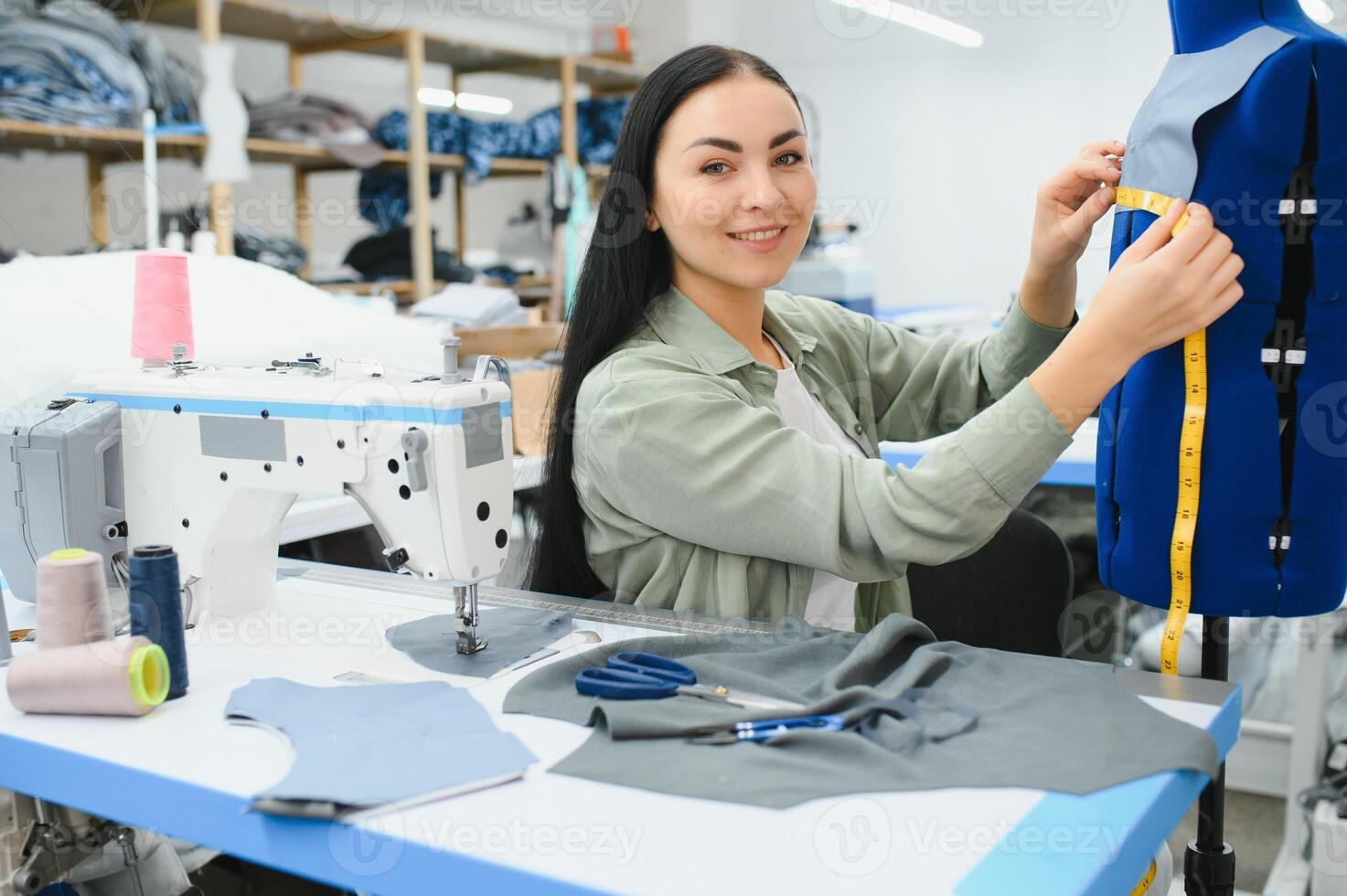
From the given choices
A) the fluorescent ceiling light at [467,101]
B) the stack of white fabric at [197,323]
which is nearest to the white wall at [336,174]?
the fluorescent ceiling light at [467,101]

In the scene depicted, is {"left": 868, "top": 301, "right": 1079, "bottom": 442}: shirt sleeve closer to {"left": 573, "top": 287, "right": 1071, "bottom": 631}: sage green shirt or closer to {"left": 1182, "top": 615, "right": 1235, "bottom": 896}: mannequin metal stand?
{"left": 573, "top": 287, "right": 1071, "bottom": 631}: sage green shirt

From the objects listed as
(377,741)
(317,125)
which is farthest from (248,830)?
(317,125)

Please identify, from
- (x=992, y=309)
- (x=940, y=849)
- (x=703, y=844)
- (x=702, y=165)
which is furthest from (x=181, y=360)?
(x=992, y=309)

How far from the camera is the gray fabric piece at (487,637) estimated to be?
3.76ft

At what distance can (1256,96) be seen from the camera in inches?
38.5

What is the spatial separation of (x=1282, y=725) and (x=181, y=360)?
2601 millimetres

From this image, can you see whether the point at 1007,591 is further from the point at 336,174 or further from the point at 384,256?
the point at 336,174

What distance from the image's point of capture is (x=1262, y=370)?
104 centimetres

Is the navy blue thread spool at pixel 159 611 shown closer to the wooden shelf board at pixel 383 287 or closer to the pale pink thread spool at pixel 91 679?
the pale pink thread spool at pixel 91 679

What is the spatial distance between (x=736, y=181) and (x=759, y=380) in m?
0.23

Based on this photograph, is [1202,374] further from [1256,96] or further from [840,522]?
[840,522]

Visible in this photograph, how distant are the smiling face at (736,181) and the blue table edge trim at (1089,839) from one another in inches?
28.5

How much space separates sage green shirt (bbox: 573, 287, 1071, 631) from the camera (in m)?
1.10

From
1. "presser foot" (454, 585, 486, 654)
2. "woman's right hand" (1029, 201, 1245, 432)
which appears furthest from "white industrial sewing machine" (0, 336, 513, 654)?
"woman's right hand" (1029, 201, 1245, 432)
